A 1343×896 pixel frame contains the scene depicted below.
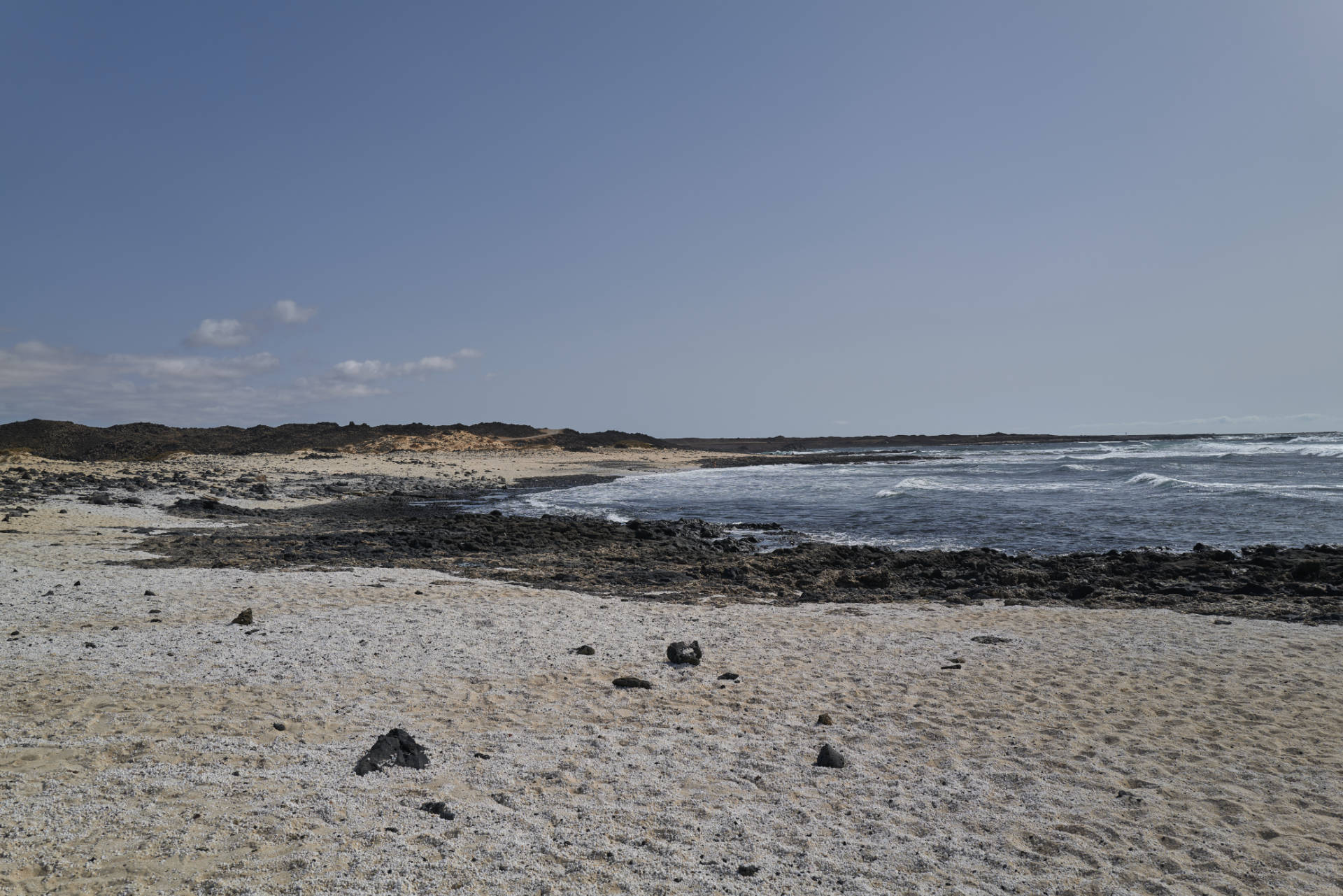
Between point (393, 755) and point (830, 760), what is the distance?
323 centimetres

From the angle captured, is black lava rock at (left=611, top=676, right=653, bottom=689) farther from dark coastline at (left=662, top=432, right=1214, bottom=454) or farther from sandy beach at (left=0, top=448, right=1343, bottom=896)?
dark coastline at (left=662, top=432, right=1214, bottom=454)

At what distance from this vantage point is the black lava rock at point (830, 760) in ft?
18.2

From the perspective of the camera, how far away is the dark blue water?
19000 millimetres

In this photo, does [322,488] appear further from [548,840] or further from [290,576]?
[548,840]

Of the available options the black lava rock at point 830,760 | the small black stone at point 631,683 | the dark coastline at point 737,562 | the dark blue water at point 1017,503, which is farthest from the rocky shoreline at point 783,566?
the black lava rock at point 830,760

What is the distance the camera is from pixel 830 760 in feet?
18.2

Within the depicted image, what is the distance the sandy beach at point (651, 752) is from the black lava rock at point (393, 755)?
0.39ft

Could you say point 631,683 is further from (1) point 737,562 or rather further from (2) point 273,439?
(2) point 273,439

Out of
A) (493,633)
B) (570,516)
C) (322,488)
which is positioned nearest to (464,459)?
(322,488)

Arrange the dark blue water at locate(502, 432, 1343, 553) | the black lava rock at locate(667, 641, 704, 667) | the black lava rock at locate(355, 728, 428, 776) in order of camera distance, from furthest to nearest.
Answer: the dark blue water at locate(502, 432, 1343, 553), the black lava rock at locate(667, 641, 704, 667), the black lava rock at locate(355, 728, 428, 776)

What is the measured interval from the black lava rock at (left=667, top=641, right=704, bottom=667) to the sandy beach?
9.4 inches

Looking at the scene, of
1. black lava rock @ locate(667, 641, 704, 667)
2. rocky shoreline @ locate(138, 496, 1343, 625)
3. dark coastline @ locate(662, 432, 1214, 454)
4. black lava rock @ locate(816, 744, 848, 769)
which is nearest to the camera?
black lava rock @ locate(816, 744, 848, 769)

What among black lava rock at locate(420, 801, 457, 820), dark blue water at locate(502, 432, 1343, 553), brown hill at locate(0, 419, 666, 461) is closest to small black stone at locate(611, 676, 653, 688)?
black lava rock at locate(420, 801, 457, 820)

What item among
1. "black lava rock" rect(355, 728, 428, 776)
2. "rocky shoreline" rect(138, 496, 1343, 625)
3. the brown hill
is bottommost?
"rocky shoreline" rect(138, 496, 1343, 625)
